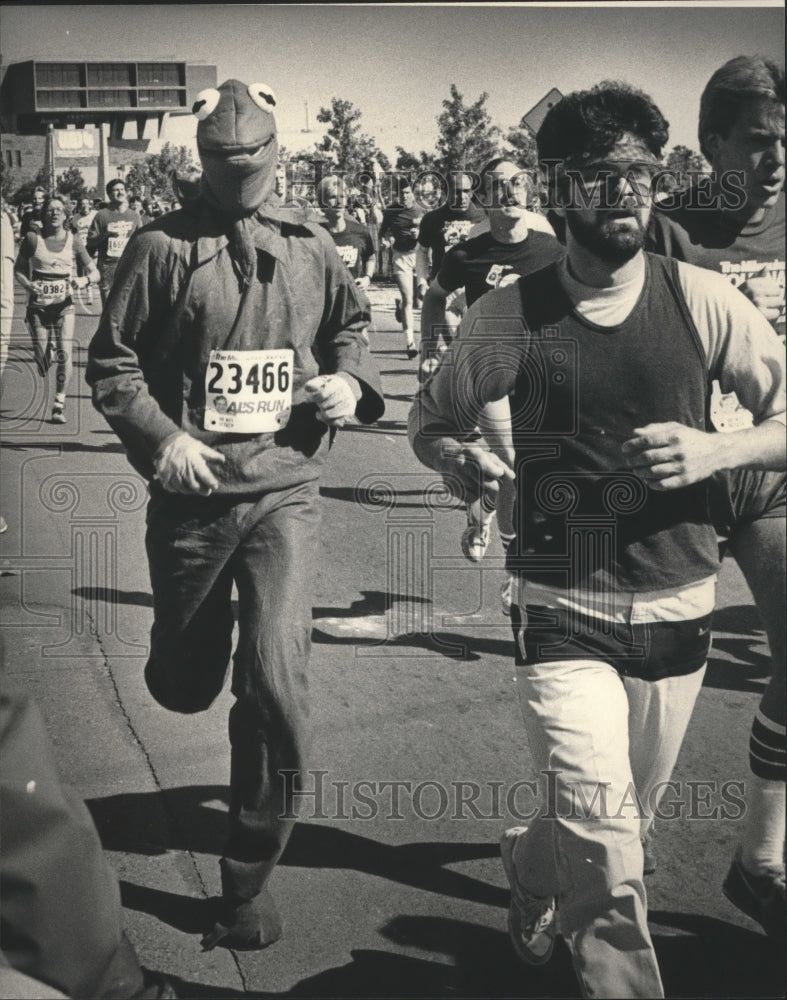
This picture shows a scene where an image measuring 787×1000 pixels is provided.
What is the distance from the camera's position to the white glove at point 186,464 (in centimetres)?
362

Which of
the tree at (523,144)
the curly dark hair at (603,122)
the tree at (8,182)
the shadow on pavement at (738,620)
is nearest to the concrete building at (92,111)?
the tree at (8,182)

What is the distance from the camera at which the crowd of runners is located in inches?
134

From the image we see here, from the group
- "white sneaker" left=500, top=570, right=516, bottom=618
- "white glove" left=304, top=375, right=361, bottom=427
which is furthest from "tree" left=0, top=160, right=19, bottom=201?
"white sneaker" left=500, top=570, right=516, bottom=618

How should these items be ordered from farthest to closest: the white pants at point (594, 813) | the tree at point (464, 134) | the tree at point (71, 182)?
the tree at point (71, 182), the tree at point (464, 134), the white pants at point (594, 813)

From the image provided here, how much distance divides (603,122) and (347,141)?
0.64 metres

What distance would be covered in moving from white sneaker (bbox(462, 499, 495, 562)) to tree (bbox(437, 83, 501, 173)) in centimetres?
85

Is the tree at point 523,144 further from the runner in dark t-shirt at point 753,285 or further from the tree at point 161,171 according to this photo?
the tree at point 161,171

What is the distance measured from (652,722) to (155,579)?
1275mm

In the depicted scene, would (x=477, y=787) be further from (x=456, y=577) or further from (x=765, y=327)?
(x=765, y=327)

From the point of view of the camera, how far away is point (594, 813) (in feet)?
10.7

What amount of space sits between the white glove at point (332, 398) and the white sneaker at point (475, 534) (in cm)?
40

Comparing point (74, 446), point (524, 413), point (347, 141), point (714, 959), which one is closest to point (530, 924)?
point (714, 959)

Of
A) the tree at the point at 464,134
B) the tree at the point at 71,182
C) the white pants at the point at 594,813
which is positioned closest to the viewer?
the white pants at the point at 594,813

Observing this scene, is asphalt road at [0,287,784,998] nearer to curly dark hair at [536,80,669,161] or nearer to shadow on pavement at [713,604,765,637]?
shadow on pavement at [713,604,765,637]
